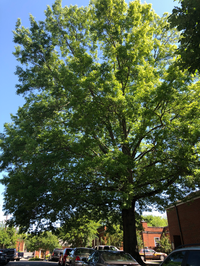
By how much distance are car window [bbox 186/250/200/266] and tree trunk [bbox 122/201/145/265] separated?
8.71m

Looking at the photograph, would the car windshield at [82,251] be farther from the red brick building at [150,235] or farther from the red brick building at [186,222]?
the red brick building at [150,235]

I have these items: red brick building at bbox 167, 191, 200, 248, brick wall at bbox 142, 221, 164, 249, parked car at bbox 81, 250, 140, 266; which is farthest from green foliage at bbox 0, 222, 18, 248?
parked car at bbox 81, 250, 140, 266

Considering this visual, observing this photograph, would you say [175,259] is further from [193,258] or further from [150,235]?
[150,235]

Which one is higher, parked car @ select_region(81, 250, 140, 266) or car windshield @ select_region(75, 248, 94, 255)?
parked car @ select_region(81, 250, 140, 266)

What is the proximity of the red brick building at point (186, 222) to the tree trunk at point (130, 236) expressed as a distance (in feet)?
15.0

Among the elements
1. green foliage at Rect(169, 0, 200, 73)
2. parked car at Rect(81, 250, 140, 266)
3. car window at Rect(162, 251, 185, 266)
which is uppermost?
green foliage at Rect(169, 0, 200, 73)

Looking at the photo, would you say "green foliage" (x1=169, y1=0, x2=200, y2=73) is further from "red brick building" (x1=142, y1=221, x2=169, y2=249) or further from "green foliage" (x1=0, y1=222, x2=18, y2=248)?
"green foliage" (x1=0, y1=222, x2=18, y2=248)

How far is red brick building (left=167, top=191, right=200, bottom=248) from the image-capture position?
1708 cm

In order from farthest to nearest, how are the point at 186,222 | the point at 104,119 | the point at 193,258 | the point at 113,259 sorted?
1. the point at 186,222
2. the point at 104,119
3. the point at 113,259
4. the point at 193,258

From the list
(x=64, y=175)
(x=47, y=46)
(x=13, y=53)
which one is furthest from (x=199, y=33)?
(x=13, y=53)

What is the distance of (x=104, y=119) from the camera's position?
11.9m

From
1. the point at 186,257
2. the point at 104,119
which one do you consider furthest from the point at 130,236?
the point at 186,257

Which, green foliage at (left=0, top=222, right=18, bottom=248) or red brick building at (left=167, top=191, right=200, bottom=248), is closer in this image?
red brick building at (left=167, top=191, right=200, bottom=248)

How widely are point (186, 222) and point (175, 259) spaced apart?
16.3 metres
